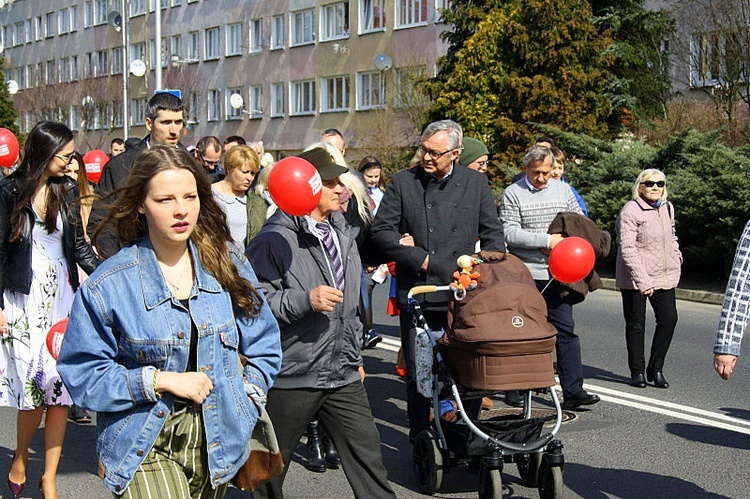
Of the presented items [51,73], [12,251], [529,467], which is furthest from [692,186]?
[51,73]

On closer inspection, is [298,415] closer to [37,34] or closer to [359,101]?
[359,101]

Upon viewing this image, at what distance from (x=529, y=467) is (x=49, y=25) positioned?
261ft

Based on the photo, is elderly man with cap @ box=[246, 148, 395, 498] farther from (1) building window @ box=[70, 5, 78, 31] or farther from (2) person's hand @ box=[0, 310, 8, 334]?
(1) building window @ box=[70, 5, 78, 31]

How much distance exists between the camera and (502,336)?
5605 millimetres

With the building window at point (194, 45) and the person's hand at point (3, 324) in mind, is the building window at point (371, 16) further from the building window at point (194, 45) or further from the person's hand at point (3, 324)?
the person's hand at point (3, 324)

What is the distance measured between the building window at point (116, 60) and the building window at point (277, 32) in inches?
674

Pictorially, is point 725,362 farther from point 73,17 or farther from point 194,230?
point 73,17

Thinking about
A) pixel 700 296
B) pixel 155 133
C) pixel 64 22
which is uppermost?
pixel 64 22

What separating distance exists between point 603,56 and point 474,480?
81.7 feet

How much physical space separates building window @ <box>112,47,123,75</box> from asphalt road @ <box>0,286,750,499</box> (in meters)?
60.7

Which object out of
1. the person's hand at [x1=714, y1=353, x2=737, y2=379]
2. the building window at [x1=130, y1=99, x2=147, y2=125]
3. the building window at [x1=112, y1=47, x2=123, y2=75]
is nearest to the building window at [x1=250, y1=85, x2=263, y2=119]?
the building window at [x1=130, y1=99, x2=147, y2=125]

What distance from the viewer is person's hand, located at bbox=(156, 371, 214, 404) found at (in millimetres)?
3545

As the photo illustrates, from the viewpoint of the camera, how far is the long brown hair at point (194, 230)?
150 inches

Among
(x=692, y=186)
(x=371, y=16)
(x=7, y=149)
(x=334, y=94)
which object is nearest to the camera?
(x=7, y=149)
